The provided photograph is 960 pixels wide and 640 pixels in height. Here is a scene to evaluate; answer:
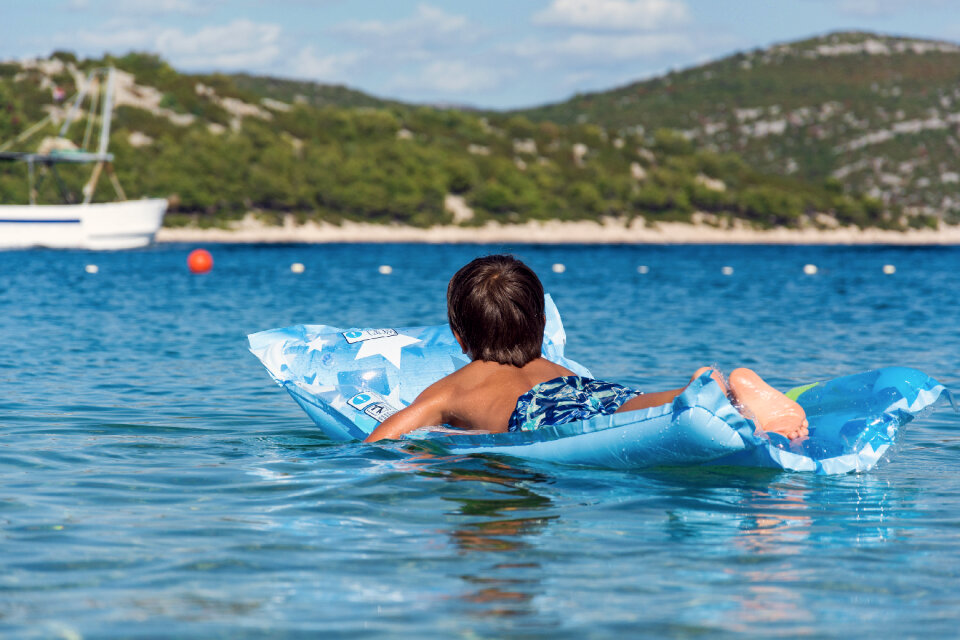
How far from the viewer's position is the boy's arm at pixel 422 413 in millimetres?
6477

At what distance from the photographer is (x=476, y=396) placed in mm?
6527

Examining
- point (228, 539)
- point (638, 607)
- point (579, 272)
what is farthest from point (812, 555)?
point (579, 272)

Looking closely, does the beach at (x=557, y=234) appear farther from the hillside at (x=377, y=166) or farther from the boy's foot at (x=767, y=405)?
the boy's foot at (x=767, y=405)

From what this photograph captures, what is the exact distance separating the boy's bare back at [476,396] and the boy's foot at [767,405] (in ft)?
3.49

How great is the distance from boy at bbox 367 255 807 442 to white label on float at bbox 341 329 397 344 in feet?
7.14

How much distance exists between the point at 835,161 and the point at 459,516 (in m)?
115

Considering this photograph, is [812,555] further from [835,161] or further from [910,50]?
[910,50]

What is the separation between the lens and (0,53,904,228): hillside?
7156cm

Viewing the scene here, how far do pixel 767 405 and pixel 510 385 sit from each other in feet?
4.79

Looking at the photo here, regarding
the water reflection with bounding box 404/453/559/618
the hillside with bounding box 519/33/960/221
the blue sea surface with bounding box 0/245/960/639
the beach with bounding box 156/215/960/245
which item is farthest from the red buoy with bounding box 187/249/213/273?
the hillside with bounding box 519/33/960/221

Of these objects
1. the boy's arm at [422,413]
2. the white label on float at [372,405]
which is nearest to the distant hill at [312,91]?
the white label on float at [372,405]

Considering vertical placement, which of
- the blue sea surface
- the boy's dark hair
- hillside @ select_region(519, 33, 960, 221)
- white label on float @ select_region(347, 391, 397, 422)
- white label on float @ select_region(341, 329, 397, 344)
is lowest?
the blue sea surface

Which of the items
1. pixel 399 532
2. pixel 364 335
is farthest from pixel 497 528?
pixel 364 335

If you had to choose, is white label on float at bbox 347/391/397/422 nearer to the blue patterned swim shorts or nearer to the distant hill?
the blue patterned swim shorts
